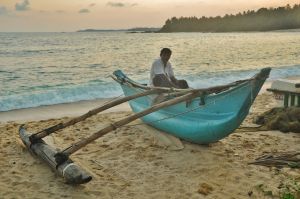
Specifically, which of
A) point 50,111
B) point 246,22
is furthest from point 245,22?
point 50,111

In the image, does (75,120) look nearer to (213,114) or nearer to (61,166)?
(61,166)

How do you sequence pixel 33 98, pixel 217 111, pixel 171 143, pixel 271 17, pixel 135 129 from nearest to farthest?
pixel 217 111 → pixel 171 143 → pixel 135 129 → pixel 33 98 → pixel 271 17

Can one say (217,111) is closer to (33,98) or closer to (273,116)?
(273,116)

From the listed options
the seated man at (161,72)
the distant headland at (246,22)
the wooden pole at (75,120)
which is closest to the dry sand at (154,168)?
the wooden pole at (75,120)

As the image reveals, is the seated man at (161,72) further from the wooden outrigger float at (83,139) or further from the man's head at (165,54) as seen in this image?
the wooden outrigger float at (83,139)

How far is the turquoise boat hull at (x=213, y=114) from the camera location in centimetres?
536

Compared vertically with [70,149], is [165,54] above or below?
above

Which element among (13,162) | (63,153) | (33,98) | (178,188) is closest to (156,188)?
(178,188)

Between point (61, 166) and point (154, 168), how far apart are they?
4.45 feet

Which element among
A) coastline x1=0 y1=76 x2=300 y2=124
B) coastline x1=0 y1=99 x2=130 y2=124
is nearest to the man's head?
coastline x1=0 y1=76 x2=300 y2=124

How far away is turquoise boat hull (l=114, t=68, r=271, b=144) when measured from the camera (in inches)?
211

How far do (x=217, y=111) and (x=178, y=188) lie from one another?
1.42 meters

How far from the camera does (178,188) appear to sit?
5016mm

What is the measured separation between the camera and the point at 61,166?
5.10 meters
